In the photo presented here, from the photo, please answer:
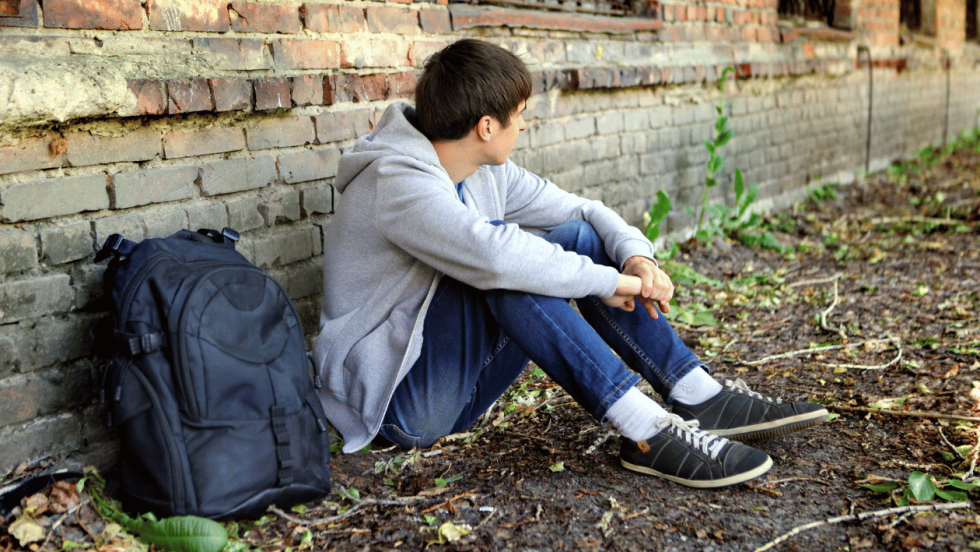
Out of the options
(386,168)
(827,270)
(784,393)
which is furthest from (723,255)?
(386,168)

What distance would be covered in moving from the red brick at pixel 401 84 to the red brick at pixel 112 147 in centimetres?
94

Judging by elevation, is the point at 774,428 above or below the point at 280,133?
below

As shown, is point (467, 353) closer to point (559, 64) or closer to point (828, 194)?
point (559, 64)

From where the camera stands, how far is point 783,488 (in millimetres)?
1894

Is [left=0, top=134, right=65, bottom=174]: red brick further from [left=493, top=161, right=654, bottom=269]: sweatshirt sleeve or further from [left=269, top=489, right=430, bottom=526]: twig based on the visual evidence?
[left=493, top=161, right=654, bottom=269]: sweatshirt sleeve

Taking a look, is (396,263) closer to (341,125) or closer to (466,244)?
(466,244)

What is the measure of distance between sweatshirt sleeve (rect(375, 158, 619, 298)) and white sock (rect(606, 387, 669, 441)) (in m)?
0.27

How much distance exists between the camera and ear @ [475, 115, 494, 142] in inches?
80.0

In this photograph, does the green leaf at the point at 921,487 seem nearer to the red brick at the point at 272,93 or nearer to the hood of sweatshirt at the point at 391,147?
the hood of sweatshirt at the point at 391,147

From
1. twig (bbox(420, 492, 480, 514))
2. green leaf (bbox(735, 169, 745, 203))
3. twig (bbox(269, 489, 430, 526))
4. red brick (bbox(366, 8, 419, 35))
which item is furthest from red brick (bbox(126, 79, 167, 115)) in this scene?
green leaf (bbox(735, 169, 745, 203))

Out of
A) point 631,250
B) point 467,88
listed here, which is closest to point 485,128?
point 467,88

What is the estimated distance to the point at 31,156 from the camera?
69.9 inches

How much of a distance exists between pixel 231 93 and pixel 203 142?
0.16 metres

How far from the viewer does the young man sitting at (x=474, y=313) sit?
6.11 ft
